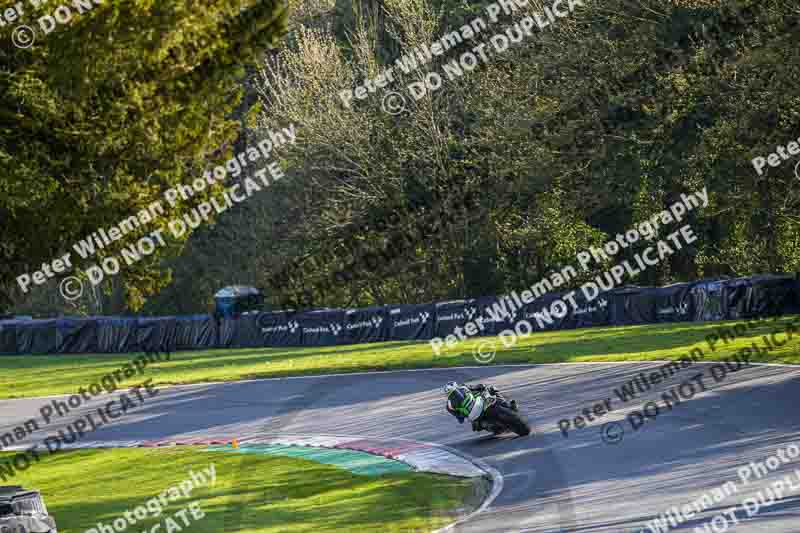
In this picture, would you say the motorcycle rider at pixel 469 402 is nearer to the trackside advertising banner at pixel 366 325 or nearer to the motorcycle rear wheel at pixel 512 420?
the motorcycle rear wheel at pixel 512 420

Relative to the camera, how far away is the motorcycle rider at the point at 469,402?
1870 centimetres

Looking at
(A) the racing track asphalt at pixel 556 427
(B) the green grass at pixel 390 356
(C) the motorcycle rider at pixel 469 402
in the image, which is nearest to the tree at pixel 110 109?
(C) the motorcycle rider at pixel 469 402

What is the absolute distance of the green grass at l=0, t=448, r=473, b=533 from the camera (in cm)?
1442

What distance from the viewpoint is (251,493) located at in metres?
16.7

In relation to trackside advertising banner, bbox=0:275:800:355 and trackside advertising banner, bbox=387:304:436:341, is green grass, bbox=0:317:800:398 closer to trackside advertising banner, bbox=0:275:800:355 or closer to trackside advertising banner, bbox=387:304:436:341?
trackside advertising banner, bbox=0:275:800:355

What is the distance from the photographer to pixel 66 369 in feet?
134

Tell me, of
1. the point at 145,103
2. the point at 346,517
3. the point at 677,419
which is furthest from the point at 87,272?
the point at 677,419

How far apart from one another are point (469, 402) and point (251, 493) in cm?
457

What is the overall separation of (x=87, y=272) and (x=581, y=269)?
29.6 metres

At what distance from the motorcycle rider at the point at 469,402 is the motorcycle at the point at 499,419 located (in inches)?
1.7

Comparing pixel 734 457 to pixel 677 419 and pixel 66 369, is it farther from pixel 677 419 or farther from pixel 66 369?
pixel 66 369

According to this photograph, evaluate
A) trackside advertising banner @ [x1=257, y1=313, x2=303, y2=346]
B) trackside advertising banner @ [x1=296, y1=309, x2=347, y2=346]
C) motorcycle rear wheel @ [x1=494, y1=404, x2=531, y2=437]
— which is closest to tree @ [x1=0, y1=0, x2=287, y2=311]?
motorcycle rear wheel @ [x1=494, y1=404, x2=531, y2=437]

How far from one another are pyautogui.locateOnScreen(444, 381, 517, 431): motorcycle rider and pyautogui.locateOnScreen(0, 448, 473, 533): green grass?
2282 millimetres

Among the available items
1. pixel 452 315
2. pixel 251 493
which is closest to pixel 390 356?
pixel 452 315
